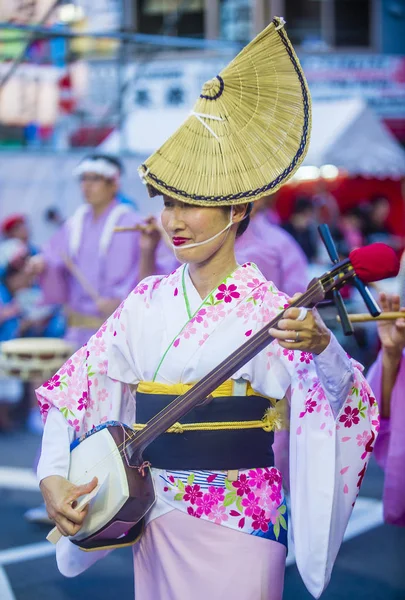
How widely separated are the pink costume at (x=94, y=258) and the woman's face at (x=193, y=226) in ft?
9.09

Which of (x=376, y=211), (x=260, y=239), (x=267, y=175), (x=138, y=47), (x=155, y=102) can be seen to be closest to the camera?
(x=267, y=175)

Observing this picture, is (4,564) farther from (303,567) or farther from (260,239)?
(303,567)

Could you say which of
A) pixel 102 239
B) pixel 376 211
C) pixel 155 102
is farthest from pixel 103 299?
pixel 155 102

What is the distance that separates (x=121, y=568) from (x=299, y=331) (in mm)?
2855

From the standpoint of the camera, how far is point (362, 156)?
10.7 m

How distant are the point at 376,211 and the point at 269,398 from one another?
1004 centimetres

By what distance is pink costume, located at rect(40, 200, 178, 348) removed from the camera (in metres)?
5.44

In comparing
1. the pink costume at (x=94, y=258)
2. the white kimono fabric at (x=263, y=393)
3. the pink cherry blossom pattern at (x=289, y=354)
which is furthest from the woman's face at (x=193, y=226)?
the pink costume at (x=94, y=258)

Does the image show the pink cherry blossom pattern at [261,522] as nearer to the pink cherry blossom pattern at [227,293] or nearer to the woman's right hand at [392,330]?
the pink cherry blossom pattern at [227,293]

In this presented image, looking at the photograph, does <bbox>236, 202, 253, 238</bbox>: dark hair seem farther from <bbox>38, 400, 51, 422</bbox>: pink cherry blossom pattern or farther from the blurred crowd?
the blurred crowd

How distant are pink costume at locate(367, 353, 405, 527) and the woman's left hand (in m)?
1.36

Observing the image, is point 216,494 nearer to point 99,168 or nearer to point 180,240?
point 180,240

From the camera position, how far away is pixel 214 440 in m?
2.42

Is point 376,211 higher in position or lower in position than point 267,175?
lower
